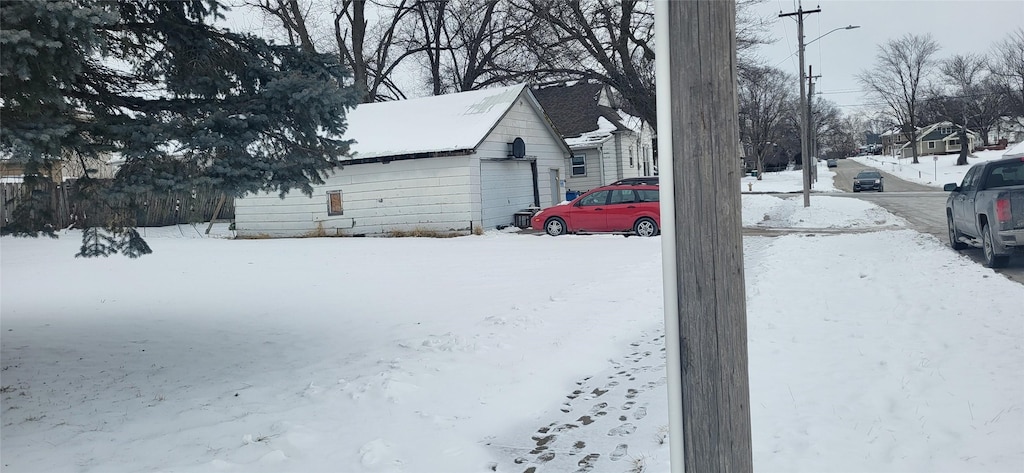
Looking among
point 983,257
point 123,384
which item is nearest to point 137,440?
point 123,384

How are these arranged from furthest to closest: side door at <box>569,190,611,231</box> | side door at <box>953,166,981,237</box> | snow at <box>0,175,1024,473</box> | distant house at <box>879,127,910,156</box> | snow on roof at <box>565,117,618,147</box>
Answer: distant house at <box>879,127,910,156</box> → snow on roof at <box>565,117,618,147</box> → side door at <box>569,190,611,231</box> → side door at <box>953,166,981,237</box> → snow at <box>0,175,1024,473</box>

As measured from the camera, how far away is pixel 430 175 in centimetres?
2169

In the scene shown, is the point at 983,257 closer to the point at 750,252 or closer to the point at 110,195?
the point at 750,252

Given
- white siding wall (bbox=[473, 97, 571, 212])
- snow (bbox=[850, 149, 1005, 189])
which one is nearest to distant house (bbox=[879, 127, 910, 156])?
snow (bbox=[850, 149, 1005, 189])

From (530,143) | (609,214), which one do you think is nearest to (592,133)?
(530,143)

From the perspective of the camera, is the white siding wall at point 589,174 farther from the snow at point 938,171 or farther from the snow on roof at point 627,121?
the snow at point 938,171

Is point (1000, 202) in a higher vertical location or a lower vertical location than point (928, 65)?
lower

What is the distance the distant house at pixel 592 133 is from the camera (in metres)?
34.9

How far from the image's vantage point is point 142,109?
5.54 metres

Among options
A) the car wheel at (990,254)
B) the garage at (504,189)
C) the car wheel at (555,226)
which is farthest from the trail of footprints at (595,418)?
the garage at (504,189)

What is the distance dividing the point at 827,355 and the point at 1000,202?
6.48 m

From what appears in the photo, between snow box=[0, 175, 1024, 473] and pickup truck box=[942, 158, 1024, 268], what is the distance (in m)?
Answer: 0.62

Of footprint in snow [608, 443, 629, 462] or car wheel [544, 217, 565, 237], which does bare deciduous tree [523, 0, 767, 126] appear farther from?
footprint in snow [608, 443, 629, 462]

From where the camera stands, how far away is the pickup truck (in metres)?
10.5
